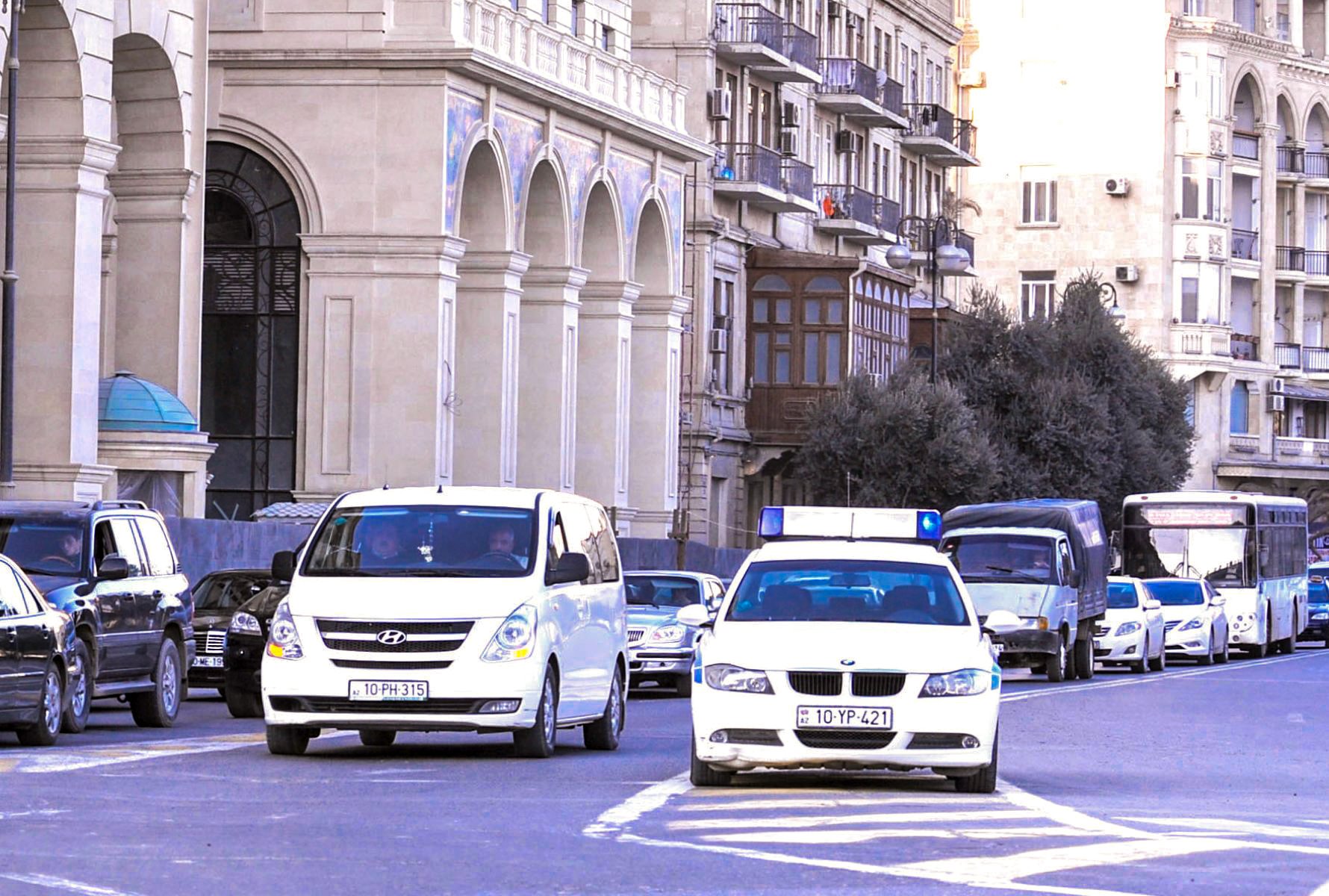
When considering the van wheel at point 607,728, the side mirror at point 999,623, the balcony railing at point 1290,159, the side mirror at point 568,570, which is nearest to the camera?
the side mirror at point 999,623

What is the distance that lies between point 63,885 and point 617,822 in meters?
3.57

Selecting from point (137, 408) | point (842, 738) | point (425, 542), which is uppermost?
point (137, 408)

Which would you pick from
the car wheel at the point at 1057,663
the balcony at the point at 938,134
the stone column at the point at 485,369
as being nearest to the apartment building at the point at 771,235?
the balcony at the point at 938,134

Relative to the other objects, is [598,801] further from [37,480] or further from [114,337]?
[114,337]

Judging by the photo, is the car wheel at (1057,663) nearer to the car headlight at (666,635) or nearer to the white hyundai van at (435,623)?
the car headlight at (666,635)

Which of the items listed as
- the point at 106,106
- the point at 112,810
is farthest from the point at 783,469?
the point at 112,810

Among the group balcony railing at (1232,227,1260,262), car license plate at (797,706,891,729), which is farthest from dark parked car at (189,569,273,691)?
balcony railing at (1232,227,1260,262)

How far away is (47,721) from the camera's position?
19.7 meters

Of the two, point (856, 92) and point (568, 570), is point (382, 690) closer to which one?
point (568, 570)

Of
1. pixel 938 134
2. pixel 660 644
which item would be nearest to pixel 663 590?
pixel 660 644

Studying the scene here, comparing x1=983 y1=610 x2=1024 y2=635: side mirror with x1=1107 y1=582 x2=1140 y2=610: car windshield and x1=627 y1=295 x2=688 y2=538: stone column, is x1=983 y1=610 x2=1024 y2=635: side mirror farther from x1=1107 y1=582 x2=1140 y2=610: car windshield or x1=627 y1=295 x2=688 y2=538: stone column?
x1=627 y1=295 x2=688 y2=538: stone column

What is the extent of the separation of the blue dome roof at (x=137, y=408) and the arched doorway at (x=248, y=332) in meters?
6.86

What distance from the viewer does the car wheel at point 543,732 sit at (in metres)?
18.4

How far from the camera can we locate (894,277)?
68.1m
